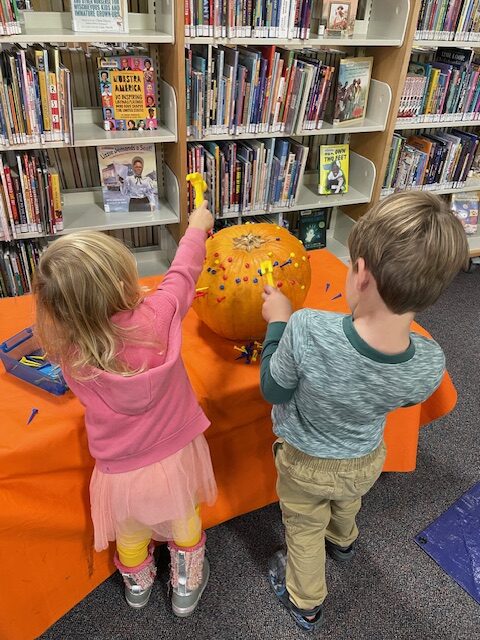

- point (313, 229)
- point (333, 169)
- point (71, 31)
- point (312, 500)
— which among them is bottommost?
Answer: point (313, 229)

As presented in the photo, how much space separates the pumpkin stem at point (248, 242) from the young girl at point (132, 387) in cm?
12

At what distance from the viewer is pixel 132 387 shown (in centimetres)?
95

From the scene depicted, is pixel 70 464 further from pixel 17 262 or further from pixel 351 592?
pixel 17 262

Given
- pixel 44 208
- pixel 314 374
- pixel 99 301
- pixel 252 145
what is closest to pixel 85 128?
pixel 44 208

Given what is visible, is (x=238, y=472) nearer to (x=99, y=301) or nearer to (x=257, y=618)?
(x=257, y=618)

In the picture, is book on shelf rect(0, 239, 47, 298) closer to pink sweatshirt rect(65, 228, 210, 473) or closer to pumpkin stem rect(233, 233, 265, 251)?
pumpkin stem rect(233, 233, 265, 251)

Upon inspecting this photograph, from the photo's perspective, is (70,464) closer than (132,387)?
No

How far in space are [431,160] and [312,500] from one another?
236 cm

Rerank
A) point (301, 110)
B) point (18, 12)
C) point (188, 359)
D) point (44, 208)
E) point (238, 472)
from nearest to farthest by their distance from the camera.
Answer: point (188, 359) < point (238, 472) < point (18, 12) < point (44, 208) < point (301, 110)

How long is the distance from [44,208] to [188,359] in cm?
123

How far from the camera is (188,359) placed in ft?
4.32

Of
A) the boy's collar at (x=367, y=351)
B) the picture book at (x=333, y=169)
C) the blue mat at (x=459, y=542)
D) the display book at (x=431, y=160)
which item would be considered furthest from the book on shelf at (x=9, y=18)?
the blue mat at (x=459, y=542)

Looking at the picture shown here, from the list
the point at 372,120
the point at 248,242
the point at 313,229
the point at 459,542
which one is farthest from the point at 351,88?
the point at 459,542

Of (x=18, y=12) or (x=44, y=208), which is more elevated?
(x=18, y=12)
